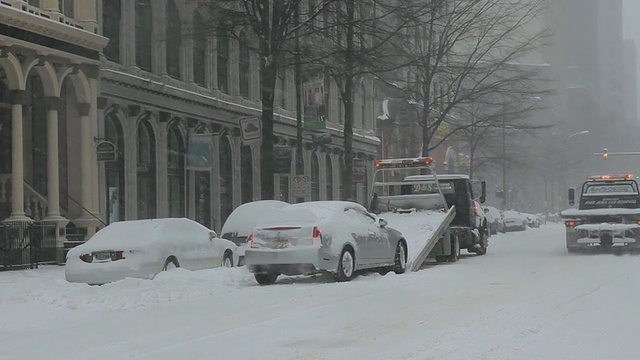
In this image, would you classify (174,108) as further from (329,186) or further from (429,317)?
(429,317)

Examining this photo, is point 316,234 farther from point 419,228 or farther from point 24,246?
point 24,246

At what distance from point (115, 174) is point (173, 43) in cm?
577

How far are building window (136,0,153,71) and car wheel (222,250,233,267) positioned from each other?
1199 centimetres

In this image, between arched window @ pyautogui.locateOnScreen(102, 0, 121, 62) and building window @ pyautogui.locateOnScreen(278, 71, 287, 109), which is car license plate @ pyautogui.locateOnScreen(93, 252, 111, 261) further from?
building window @ pyautogui.locateOnScreen(278, 71, 287, 109)

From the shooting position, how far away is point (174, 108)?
30.5m

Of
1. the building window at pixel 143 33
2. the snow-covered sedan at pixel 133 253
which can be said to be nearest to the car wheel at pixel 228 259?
the snow-covered sedan at pixel 133 253

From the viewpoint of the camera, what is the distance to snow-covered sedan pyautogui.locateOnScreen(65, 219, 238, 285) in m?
15.4

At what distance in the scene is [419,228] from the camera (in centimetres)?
2028

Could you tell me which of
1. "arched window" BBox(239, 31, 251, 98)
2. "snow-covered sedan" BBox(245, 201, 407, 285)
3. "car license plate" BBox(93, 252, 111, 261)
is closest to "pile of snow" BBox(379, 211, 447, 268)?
"snow-covered sedan" BBox(245, 201, 407, 285)

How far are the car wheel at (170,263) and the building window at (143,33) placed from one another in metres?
14.1

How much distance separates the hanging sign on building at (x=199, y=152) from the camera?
99.5 feet

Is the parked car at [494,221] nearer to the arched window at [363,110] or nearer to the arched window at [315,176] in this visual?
the arched window at [315,176]

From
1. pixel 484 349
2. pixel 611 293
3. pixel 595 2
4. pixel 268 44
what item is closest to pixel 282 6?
pixel 268 44

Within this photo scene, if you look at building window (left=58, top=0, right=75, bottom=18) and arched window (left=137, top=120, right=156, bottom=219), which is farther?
arched window (left=137, top=120, right=156, bottom=219)
